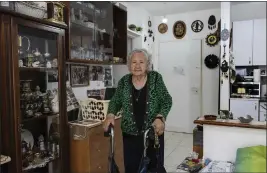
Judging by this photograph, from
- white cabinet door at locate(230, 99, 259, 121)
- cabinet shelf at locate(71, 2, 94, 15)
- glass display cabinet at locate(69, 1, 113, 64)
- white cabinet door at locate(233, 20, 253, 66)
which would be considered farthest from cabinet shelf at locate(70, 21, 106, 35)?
white cabinet door at locate(233, 20, 253, 66)

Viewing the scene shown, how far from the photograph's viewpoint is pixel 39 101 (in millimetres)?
1938

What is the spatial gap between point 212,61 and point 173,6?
46.1 inches

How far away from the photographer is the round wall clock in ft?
14.6

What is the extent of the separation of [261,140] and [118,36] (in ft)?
7.23

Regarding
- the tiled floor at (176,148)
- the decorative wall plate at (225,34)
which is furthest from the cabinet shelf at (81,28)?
the decorative wall plate at (225,34)

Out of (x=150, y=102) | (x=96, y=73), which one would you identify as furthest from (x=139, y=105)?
(x=96, y=73)

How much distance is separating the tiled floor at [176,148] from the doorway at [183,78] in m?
0.30

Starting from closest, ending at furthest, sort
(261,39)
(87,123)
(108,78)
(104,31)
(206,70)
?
(261,39) < (87,123) < (104,31) < (108,78) < (206,70)

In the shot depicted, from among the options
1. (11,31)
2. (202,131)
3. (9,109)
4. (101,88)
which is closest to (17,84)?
(9,109)

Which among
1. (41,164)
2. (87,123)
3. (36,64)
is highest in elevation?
(36,64)

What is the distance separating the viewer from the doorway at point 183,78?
14.4 feet

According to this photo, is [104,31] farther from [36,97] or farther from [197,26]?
[197,26]

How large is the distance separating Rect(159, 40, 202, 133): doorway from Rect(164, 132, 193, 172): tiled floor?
0.97 ft

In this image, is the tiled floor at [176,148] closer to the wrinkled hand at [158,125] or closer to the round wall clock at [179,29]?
the wrinkled hand at [158,125]
